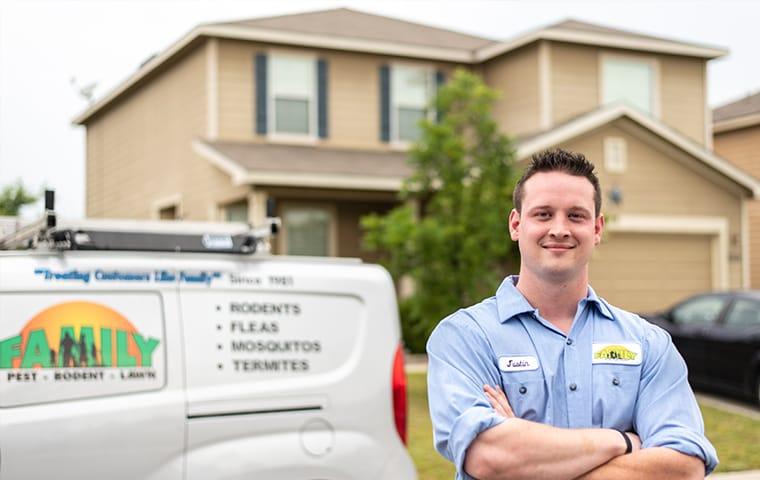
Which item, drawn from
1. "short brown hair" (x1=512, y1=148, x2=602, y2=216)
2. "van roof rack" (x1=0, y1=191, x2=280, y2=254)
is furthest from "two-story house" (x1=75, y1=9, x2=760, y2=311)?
"short brown hair" (x1=512, y1=148, x2=602, y2=216)

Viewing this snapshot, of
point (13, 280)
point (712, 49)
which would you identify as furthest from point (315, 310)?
point (712, 49)

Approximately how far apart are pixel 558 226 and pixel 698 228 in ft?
55.4


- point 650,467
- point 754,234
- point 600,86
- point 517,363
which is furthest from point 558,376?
point 754,234

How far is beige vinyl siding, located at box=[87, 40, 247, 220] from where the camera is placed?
1850 cm

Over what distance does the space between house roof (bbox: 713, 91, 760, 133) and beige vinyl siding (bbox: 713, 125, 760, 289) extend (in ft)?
0.81

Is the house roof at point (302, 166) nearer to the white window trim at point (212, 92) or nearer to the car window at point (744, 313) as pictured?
the white window trim at point (212, 92)

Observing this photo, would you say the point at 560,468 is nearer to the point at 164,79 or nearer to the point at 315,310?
the point at 315,310

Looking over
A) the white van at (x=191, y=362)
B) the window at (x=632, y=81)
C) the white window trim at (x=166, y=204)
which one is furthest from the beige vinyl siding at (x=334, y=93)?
the white van at (x=191, y=362)

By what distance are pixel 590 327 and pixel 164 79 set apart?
62.9 feet

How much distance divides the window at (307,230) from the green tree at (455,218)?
6.11 metres

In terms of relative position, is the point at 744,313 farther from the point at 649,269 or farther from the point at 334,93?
the point at 334,93

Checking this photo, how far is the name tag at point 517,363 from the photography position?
251 cm

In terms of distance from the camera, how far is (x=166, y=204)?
20484mm

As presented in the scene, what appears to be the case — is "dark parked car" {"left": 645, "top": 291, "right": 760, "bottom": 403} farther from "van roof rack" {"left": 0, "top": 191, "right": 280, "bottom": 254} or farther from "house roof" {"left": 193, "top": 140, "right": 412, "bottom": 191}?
"van roof rack" {"left": 0, "top": 191, "right": 280, "bottom": 254}
